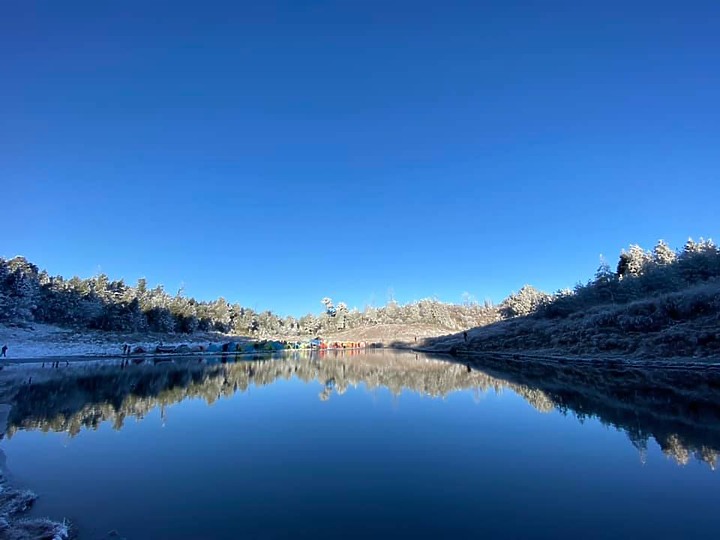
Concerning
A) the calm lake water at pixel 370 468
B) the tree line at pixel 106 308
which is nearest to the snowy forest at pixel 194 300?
the tree line at pixel 106 308

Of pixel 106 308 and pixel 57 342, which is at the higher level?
pixel 106 308

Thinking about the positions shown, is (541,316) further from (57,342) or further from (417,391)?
(57,342)

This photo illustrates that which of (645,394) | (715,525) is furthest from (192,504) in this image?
(645,394)

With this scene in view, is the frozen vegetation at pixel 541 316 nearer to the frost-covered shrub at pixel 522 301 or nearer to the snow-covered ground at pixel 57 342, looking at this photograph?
the snow-covered ground at pixel 57 342

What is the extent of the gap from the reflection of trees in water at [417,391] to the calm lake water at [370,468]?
14 centimetres

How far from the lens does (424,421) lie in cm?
1619

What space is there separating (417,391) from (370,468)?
15.7 metres

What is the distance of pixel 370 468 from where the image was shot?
1016 cm

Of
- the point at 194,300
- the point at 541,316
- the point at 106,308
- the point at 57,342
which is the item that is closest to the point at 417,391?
the point at 541,316

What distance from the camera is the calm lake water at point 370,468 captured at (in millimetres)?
6973

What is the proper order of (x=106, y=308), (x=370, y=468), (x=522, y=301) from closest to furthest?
(x=370, y=468)
(x=106, y=308)
(x=522, y=301)

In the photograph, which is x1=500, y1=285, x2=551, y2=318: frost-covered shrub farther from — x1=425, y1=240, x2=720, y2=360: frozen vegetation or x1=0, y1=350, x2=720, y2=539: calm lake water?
x1=0, y1=350, x2=720, y2=539: calm lake water

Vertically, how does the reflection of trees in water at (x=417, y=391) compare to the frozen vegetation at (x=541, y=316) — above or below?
below

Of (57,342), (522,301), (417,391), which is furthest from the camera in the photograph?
(522,301)
